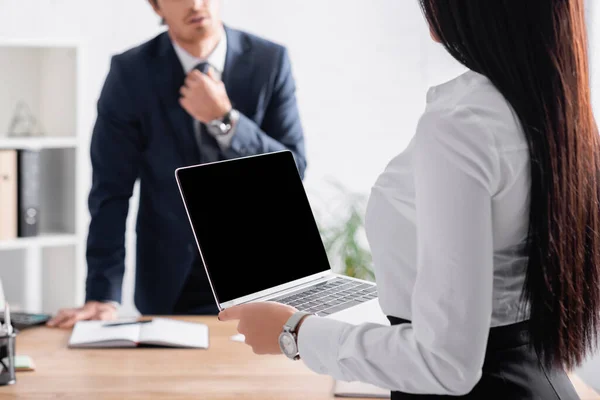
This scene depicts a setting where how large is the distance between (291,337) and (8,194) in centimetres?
245

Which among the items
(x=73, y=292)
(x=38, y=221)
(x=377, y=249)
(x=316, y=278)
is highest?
(x=377, y=249)

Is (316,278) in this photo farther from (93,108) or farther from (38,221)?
(93,108)

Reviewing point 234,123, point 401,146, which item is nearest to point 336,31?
point 401,146

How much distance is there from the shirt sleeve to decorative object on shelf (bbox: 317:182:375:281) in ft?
7.95

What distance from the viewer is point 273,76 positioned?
2529mm

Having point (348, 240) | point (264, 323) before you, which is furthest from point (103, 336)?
point (348, 240)

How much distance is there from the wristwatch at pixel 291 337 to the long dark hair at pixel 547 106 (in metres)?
0.30

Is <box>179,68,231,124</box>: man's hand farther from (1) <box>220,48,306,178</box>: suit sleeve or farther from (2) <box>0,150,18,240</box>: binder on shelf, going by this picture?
(2) <box>0,150,18,240</box>: binder on shelf

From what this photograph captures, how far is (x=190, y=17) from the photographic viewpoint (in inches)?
98.9

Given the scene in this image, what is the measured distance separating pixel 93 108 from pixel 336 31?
1.25m

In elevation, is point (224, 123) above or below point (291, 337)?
above

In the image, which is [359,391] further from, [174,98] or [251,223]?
[174,98]

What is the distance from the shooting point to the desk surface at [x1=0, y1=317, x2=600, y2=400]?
5.10 feet

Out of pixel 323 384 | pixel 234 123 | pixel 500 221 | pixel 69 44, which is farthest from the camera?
pixel 69 44
